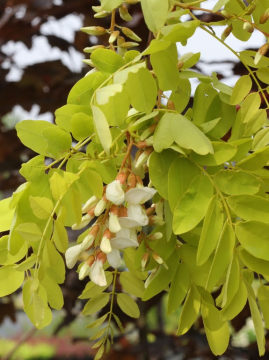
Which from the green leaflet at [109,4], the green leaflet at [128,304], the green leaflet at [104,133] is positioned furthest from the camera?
the green leaflet at [128,304]

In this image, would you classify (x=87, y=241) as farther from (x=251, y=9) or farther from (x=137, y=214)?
(x=251, y=9)

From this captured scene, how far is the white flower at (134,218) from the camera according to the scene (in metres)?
0.44

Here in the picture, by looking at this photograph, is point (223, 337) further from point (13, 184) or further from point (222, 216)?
point (13, 184)

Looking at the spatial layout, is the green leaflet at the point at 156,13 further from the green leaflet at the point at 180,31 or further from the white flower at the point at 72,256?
the white flower at the point at 72,256

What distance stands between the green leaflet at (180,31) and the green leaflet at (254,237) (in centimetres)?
17

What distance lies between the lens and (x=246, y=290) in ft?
1.50

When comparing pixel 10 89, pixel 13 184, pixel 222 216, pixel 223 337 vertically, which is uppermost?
pixel 222 216

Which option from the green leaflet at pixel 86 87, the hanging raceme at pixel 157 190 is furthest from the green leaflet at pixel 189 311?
the green leaflet at pixel 86 87

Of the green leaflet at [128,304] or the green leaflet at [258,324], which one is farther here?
the green leaflet at [128,304]

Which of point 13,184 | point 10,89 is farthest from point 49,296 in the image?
point 10,89

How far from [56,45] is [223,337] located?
49.4 inches

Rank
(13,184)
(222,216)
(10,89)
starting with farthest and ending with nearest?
(10,89)
(13,184)
(222,216)

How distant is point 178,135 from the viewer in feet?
1.40

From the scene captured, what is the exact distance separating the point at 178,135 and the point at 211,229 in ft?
0.28
